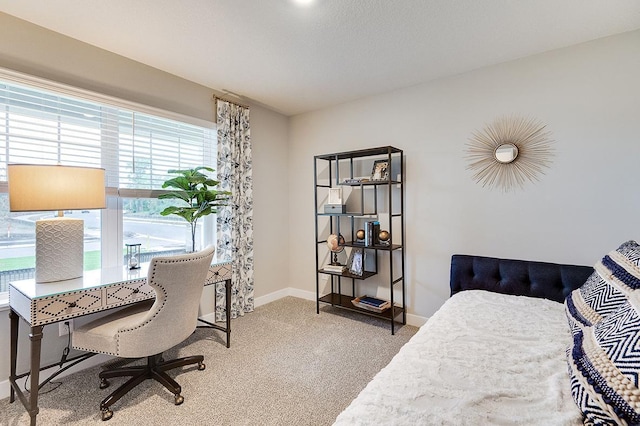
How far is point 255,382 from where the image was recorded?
211 centimetres

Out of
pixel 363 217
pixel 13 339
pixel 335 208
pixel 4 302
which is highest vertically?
pixel 335 208

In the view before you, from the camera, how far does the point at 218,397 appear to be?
195 centimetres

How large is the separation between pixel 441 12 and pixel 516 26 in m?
0.61

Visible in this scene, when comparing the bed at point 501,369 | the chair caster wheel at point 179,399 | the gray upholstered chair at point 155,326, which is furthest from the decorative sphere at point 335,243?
the chair caster wheel at point 179,399

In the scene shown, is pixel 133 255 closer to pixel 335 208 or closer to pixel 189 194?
pixel 189 194

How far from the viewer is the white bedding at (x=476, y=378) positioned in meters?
0.91

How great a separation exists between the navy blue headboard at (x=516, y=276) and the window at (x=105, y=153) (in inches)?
101

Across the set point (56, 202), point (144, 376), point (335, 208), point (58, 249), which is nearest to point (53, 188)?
point (56, 202)

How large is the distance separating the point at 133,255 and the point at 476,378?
263 centimetres

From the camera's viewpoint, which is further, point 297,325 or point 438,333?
point 297,325

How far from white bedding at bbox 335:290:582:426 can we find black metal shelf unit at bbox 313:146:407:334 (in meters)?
1.32

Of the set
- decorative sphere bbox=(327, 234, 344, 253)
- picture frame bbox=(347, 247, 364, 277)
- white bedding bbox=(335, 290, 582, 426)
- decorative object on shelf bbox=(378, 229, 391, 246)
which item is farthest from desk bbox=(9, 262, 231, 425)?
decorative object on shelf bbox=(378, 229, 391, 246)

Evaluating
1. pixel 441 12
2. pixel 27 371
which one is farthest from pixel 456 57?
pixel 27 371

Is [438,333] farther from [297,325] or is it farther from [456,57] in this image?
[456,57]
